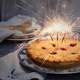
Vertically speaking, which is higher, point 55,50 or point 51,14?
point 51,14

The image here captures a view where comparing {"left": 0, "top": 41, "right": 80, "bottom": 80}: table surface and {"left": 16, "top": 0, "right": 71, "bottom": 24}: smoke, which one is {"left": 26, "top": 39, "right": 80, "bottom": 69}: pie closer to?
{"left": 0, "top": 41, "right": 80, "bottom": 80}: table surface

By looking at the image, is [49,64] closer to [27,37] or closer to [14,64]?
[14,64]

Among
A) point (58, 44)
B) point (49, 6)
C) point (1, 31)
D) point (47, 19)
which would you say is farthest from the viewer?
point (49, 6)

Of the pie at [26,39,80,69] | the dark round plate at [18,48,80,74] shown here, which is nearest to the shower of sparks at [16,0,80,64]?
the pie at [26,39,80,69]

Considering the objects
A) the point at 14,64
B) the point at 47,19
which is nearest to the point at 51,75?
the point at 14,64

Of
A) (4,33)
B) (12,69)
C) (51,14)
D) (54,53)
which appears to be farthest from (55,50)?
(51,14)

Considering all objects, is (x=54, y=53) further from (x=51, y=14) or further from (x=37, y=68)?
(x=51, y=14)

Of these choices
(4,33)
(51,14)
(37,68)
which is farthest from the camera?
(51,14)

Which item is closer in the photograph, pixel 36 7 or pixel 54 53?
pixel 54 53

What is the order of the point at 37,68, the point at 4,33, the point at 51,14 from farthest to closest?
1. the point at 51,14
2. the point at 4,33
3. the point at 37,68
